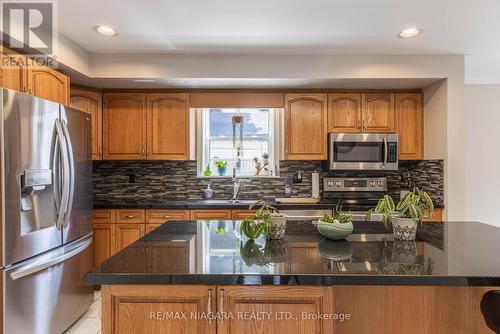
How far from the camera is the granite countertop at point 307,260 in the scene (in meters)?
1.20

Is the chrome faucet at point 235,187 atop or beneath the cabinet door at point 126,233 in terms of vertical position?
atop

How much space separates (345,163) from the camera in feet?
11.7

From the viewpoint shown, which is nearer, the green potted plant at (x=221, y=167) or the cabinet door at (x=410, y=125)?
the cabinet door at (x=410, y=125)

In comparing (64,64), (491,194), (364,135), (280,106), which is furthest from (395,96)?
(64,64)

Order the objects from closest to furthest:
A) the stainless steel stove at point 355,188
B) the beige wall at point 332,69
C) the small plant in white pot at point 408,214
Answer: the small plant in white pot at point 408,214, the beige wall at point 332,69, the stainless steel stove at point 355,188

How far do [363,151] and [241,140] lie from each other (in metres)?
1.50

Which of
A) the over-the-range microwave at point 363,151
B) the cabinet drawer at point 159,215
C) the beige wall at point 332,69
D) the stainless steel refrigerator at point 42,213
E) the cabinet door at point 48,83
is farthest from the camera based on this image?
the over-the-range microwave at point 363,151

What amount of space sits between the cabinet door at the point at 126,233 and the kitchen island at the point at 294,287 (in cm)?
191

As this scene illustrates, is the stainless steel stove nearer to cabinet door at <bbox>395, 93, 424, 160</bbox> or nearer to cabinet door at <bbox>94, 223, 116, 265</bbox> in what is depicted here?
cabinet door at <bbox>395, 93, 424, 160</bbox>

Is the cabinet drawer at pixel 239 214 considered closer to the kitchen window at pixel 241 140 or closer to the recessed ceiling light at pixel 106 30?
the kitchen window at pixel 241 140

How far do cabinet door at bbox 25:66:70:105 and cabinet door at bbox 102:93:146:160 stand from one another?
28.4 inches

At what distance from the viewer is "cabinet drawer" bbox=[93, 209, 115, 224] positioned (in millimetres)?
3338

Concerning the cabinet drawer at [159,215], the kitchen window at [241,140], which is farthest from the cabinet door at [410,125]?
the cabinet drawer at [159,215]

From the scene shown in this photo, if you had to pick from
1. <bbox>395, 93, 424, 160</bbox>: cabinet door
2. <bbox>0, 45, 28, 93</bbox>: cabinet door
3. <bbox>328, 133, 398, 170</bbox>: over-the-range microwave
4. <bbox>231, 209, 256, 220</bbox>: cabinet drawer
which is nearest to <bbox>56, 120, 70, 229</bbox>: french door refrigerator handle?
<bbox>0, 45, 28, 93</bbox>: cabinet door
